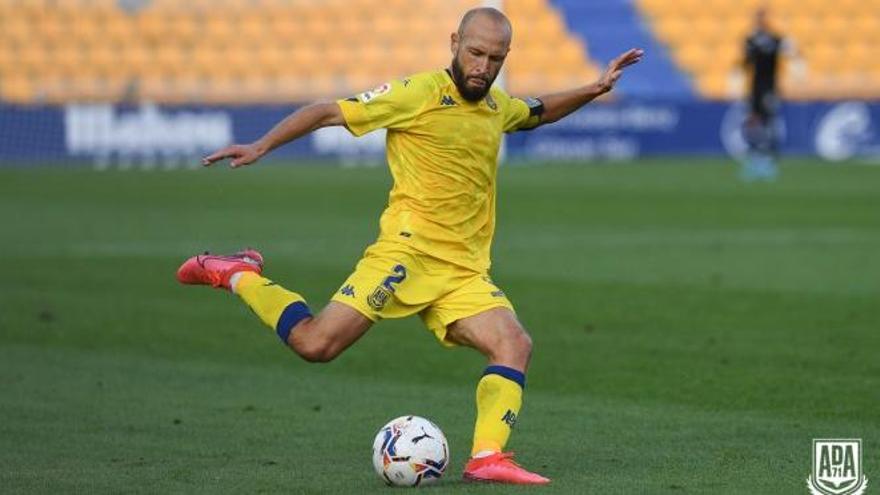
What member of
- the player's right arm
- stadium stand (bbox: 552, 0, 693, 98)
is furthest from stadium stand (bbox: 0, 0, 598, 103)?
the player's right arm

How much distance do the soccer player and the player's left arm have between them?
0.32m

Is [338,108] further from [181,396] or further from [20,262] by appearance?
[20,262]

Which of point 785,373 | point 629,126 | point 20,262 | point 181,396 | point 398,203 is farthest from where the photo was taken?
point 629,126

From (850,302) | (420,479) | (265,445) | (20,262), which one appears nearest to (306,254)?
(20,262)

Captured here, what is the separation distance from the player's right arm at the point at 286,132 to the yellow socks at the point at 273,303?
737 millimetres

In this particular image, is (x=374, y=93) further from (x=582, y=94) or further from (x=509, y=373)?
(x=509, y=373)

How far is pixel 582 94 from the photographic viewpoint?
7922 mm

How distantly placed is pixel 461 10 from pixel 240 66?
4.42 meters

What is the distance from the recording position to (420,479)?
6965 millimetres

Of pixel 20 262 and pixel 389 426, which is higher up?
pixel 20 262

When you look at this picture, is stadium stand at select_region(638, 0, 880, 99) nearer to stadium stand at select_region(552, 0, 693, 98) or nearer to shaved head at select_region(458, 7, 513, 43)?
stadium stand at select_region(552, 0, 693, 98)

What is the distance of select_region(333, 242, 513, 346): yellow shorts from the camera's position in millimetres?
7328

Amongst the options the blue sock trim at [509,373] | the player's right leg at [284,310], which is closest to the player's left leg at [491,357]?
the blue sock trim at [509,373]

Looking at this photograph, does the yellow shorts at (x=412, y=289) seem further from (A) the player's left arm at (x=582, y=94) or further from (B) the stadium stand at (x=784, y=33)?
(B) the stadium stand at (x=784, y=33)
